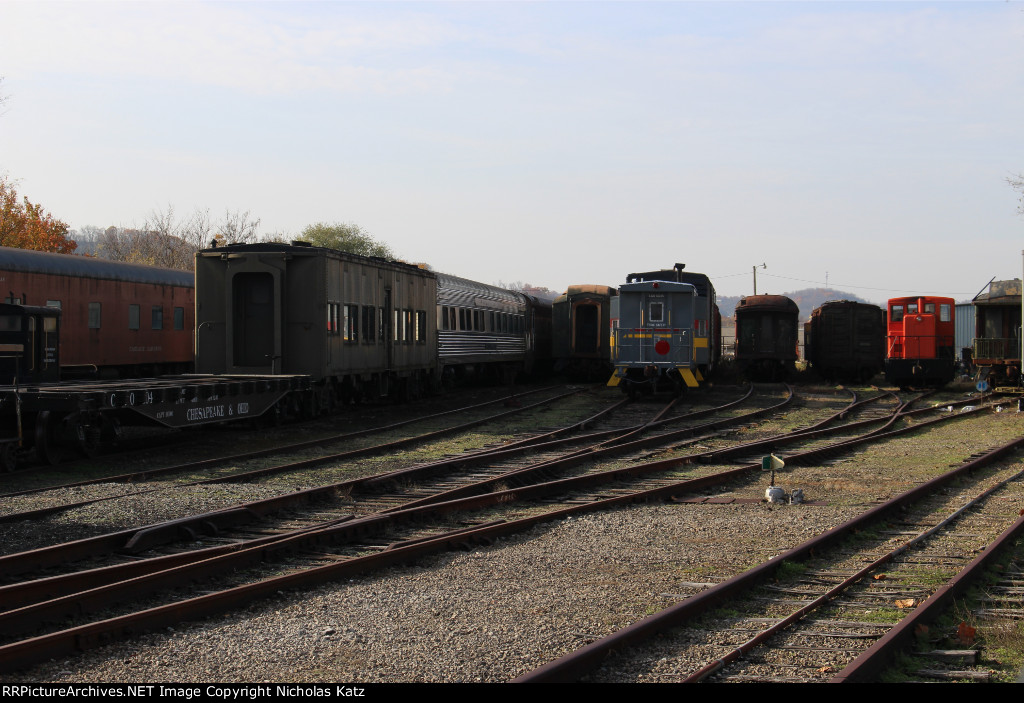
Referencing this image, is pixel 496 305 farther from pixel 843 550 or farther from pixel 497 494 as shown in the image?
pixel 843 550

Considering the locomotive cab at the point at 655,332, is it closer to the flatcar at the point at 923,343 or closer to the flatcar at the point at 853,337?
the flatcar at the point at 923,343

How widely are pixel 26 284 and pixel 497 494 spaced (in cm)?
1510

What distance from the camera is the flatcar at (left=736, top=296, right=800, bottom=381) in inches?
1294

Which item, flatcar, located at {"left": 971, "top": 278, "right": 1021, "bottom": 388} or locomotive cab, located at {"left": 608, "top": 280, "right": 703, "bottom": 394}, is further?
flatcar, located at {"left": 971, "top": 278, "right": 1021, "bottom": 388}

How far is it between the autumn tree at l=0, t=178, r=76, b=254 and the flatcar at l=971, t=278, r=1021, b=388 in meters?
43.6

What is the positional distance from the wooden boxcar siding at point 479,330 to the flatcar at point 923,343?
41.8 feet

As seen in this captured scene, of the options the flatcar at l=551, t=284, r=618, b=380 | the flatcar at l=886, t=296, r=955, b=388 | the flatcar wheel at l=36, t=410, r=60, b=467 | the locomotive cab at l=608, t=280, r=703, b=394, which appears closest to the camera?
the flatcar wheel at l=36, t=410, r=60, b=467

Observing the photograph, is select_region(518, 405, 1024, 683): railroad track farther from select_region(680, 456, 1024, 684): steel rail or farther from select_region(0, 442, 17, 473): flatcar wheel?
select_region(0, 442, 17, 473): flatcar wheel

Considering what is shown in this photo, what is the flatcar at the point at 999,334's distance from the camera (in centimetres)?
2798

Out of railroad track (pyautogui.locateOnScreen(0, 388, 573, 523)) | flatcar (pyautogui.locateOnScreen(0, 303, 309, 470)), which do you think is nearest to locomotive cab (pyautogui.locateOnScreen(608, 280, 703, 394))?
railroad track (pyautogui.locateOnScreen(0, 388, 573, 523))

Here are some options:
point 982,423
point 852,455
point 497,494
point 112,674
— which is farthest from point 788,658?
point 982,423

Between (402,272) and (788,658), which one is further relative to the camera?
(402,272)

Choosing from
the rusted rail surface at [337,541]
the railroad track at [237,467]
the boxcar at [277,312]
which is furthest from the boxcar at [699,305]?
the rusted rail surface at [337,541]

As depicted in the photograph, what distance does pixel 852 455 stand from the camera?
1397cm
